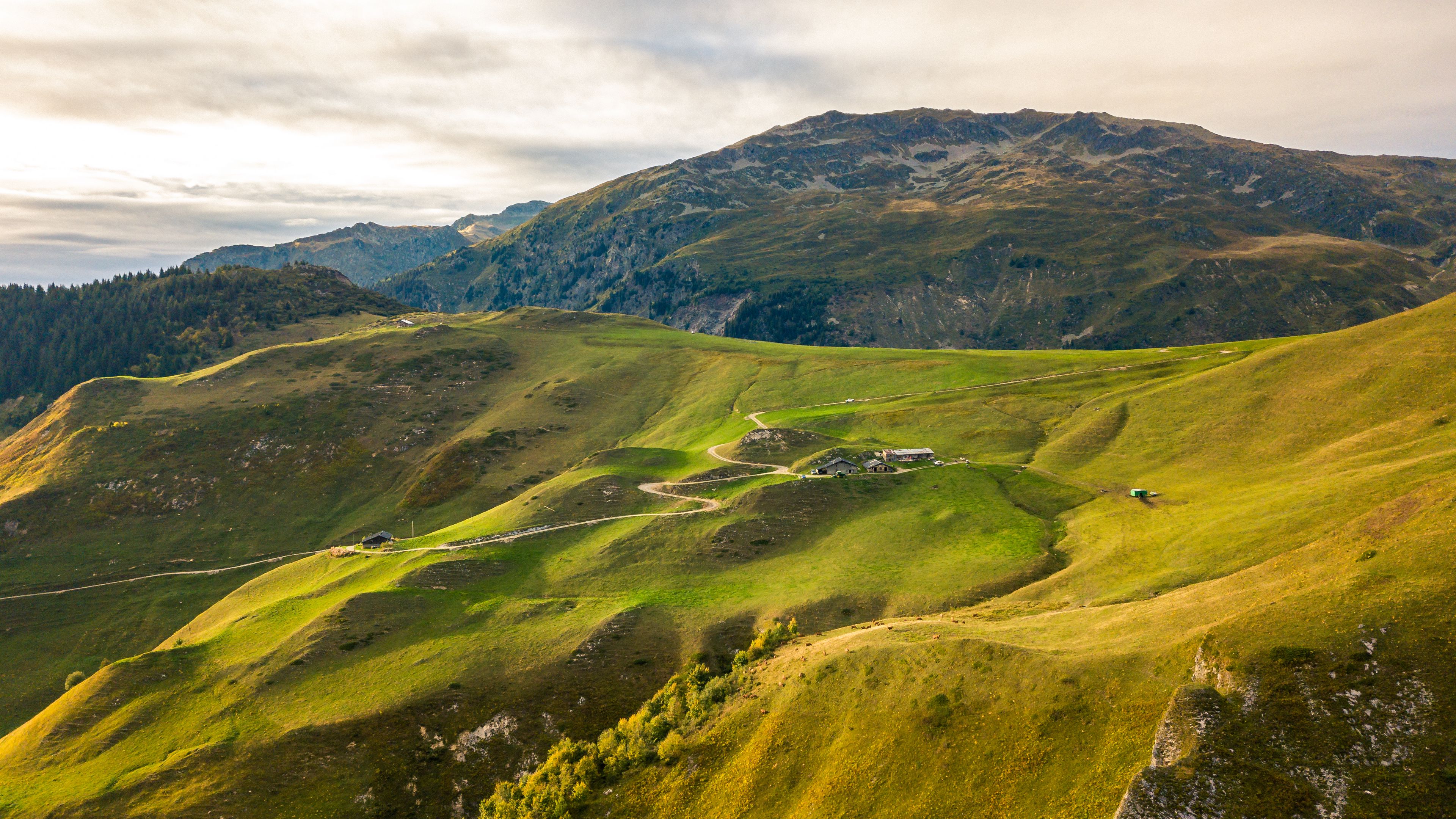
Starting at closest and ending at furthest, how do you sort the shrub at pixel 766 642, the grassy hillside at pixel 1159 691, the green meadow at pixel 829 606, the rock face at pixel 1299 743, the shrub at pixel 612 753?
1. the rock face at pixel 1299 743
2. the grassy hillside at pixel 1159 691
3. the green meadow at pixel 829 606
4. the shrub at pixel 612 753
5. the shrub at pixel 766 642

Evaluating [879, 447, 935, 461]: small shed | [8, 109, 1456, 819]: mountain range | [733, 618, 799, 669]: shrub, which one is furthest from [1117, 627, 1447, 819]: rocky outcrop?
[879, 447, 935, 461]: small shed

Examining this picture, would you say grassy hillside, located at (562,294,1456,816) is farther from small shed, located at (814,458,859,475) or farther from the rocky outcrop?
small shed, located at (814,458,859,475)

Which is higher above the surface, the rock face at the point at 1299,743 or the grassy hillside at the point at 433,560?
the rock face at the point at 1299,743

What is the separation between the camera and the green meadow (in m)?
36.7

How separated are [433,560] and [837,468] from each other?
62840 mm

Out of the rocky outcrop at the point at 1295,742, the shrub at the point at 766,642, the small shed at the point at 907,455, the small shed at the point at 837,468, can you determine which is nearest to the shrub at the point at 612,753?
the shrub at the point at 766,642

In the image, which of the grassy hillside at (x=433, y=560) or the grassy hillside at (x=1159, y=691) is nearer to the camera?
the grassy hillside at (x=1159, y=691)

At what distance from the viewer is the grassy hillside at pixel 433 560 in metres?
63.1

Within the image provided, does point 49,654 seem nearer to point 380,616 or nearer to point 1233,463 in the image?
point 380,616

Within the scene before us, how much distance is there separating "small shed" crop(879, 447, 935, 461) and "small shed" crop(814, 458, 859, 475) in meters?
6.73

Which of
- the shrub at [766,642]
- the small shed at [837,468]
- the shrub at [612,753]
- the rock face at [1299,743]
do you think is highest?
the rock face at [1299,743]

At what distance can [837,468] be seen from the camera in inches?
4375

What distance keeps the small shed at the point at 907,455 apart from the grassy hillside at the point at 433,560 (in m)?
5.89

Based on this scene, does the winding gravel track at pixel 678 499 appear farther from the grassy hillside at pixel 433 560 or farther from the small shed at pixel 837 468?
the grassy hillside at pixel 433 560
